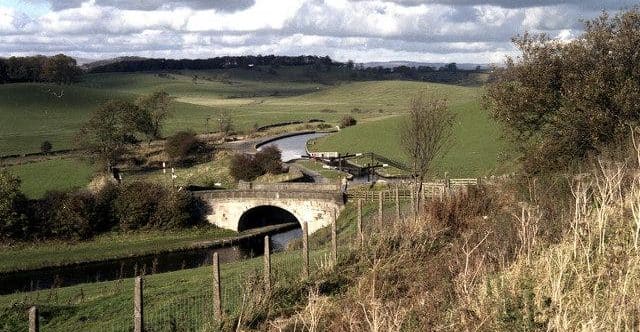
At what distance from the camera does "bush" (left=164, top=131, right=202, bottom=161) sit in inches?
3093

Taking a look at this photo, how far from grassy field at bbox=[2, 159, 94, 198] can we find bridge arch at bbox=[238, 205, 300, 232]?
2032 centimetres

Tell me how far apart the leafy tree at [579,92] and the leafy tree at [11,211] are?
35568 mm

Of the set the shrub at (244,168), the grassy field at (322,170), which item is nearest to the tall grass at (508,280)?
the grassy field at (322,170)

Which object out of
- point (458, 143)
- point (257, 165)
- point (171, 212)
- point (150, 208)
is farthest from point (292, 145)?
point (150, 208)

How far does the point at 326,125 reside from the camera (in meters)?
119

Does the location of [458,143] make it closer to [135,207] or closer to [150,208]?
[150,208]

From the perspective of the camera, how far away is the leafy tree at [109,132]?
2842 inches

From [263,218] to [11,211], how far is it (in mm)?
20115

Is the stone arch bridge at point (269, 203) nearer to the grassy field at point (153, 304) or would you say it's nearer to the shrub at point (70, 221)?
the shrub at point (70, 221)

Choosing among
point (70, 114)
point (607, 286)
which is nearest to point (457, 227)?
point (607, 286)

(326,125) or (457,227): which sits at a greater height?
(457,227)

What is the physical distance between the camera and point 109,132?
74.1 m

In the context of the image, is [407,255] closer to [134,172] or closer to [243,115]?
[134,172]

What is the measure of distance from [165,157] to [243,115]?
219 feet
